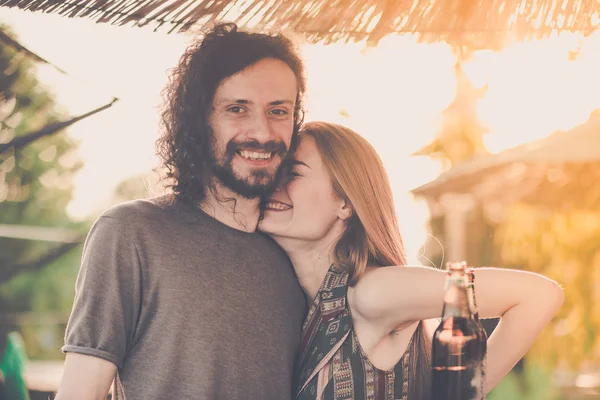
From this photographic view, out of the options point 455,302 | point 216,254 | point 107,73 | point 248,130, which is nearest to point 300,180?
point 248,130

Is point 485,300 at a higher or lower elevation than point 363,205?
lower

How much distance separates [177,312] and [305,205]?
0.51m

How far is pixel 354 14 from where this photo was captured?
163 cm

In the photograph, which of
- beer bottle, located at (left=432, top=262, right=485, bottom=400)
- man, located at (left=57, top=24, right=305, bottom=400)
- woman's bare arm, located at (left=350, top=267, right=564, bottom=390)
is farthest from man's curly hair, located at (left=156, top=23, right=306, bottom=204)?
beer bottle, located at (left=432, top=262, right=485, bottom=400)

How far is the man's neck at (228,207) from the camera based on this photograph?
6.51ft

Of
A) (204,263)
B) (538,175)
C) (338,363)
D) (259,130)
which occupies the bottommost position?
(338,363)

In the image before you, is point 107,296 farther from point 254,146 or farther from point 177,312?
point 254,146

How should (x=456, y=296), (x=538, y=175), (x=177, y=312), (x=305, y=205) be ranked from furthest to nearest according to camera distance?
(x=538, y=175), (x=305, y=205), (x=177, y=312), (x=456, y=296)

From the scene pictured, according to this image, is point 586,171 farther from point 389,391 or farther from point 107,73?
point 389,391

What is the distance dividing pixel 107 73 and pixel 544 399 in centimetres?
363

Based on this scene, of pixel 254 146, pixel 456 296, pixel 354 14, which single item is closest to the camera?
pixel 456 296

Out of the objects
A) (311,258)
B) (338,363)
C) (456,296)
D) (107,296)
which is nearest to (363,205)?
(311,258)

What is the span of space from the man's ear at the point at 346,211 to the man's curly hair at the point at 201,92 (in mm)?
223

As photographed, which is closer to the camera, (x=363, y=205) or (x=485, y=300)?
(x=485, y=300)
